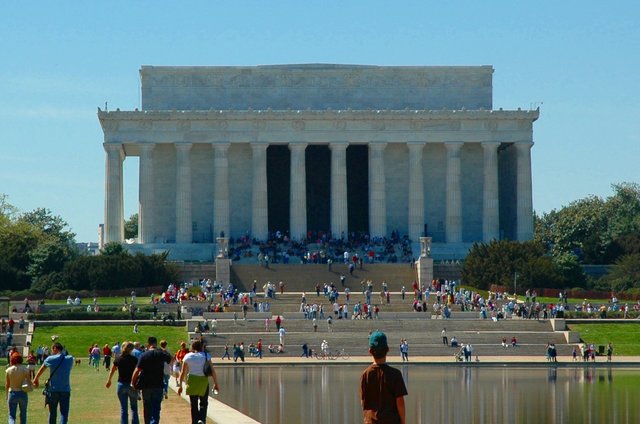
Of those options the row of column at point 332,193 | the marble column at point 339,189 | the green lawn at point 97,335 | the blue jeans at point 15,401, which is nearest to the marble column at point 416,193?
the row of column at point 332,193

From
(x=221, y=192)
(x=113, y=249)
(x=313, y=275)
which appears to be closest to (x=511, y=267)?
(x=313, y=275)

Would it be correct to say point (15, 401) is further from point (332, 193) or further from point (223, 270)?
point (332, 193)

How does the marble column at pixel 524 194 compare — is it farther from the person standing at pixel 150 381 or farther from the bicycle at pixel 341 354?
the person standing at pixel 150 381

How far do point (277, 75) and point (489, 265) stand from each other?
28.4 metres

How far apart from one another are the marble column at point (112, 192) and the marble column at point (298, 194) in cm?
1366

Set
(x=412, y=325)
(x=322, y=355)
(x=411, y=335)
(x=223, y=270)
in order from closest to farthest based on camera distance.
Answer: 1. (x=322, y=355)
2. (x=411, y=335)
3. (x=412, y=325)
4. (x=223, y=270)

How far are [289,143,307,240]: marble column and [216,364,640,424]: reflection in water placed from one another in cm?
4979

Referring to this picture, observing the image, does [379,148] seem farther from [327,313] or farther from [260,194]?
[327,313]

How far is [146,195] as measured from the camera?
119 m

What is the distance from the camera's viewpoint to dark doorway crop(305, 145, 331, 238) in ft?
410

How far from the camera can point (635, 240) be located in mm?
116000

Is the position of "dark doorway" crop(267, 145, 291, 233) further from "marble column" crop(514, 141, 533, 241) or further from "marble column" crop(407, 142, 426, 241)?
"marble column" crop(514, 141, 533, 241)

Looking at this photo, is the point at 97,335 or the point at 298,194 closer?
the point at 97,335

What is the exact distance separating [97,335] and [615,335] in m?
28.1
